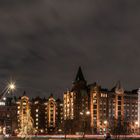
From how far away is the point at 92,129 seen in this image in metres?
173

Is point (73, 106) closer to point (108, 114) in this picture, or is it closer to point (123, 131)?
point (108, 114)

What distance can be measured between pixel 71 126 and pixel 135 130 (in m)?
56.4

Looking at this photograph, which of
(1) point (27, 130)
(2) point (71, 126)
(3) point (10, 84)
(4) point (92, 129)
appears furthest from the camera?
(4) point (92, 129)

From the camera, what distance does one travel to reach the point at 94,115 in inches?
7480

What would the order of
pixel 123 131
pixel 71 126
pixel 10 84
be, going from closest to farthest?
pixel 10 84 → pixel 123 131 → pixel 71 126

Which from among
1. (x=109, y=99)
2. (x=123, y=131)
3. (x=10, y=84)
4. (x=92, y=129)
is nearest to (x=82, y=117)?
(x=92, y=129)

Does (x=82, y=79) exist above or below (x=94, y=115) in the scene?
above

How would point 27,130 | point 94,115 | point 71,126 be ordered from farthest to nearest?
point 94,115, point 71,126, point 27,130

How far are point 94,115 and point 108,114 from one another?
10.1m

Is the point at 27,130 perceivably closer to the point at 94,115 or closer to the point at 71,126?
the point at 71,126

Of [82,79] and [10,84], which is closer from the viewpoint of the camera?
[10,84]

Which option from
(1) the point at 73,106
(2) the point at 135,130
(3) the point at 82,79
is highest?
(3) the point at 82,79

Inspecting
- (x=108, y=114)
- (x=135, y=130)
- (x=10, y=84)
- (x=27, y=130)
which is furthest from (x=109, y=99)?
(x=10, y=84)

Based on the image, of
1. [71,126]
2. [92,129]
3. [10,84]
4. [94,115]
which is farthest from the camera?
[94,115]
